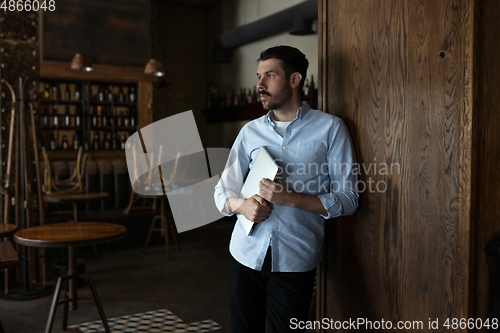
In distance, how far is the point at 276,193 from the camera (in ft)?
5.08

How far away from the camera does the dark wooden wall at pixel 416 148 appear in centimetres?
129

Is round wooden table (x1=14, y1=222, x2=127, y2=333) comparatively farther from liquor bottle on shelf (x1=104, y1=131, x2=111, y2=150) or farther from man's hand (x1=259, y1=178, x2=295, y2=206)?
liquor bottle on shelf (x1=104, y1=131, x2=111, y2=150)

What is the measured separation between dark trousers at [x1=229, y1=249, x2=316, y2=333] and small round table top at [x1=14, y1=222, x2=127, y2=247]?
1204 mm

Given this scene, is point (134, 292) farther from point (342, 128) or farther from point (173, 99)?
point (173, 99)

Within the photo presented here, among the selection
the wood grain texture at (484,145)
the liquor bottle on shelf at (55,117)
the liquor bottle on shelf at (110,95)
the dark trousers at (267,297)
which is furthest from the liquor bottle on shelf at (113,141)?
the wood grain texture at (484,145)

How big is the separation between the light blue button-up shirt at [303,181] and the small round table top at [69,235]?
128cm

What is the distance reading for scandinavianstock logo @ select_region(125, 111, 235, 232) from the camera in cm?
546

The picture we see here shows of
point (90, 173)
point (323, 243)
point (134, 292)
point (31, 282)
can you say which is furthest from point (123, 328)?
point (90, 173)

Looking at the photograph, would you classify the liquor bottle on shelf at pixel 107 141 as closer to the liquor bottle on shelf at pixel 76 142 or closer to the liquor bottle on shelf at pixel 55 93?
the liquor bottle on shelf at pixel 76 142

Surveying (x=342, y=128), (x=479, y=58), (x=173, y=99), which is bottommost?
(x=342, y=128)

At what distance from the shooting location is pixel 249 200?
5.37 ft

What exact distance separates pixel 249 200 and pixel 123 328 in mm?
1777

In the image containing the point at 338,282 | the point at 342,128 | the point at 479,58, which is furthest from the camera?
the point at 338,282

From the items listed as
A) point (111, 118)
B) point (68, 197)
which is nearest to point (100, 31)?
point (111, 118)
